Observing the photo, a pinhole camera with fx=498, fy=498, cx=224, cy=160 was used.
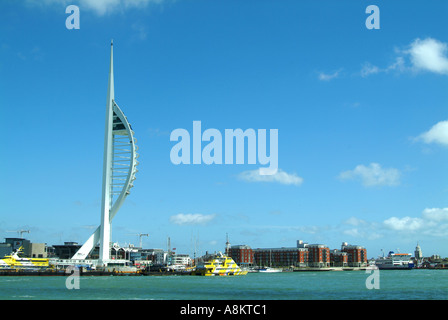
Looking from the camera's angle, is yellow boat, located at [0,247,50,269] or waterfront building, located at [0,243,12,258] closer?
yellow boat, located at [0,247,50,269]

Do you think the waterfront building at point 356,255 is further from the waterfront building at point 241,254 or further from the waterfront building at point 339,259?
the waterfront building at point 241,254

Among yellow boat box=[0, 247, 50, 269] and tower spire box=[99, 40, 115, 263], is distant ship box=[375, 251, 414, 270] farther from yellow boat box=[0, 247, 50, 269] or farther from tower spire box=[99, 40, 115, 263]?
yellow boat box=[0, 247, 50, 269]

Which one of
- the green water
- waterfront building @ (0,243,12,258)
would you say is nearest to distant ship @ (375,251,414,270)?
the green water

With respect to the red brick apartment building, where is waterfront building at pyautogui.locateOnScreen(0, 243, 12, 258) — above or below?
above

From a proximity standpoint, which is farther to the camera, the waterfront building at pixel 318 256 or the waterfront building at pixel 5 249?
the waterfront building at pixel 318 256

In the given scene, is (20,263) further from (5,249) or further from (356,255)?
(356,255)

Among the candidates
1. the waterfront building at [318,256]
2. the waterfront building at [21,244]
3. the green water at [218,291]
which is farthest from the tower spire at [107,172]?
the waterfront building at [318,256]

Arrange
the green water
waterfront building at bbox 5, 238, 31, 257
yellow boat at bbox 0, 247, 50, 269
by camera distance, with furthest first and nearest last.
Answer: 1. waterfront building at bbox 5, 238, 31, 257
2. yellow boat at bbox 0, 247, 50, 269
3. the green water

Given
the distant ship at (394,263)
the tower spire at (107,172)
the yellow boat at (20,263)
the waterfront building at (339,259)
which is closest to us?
the tower spire at (107,172)

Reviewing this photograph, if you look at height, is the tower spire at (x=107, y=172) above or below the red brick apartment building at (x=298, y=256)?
above

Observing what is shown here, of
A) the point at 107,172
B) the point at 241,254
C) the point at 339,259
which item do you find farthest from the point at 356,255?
the point at 107,172
